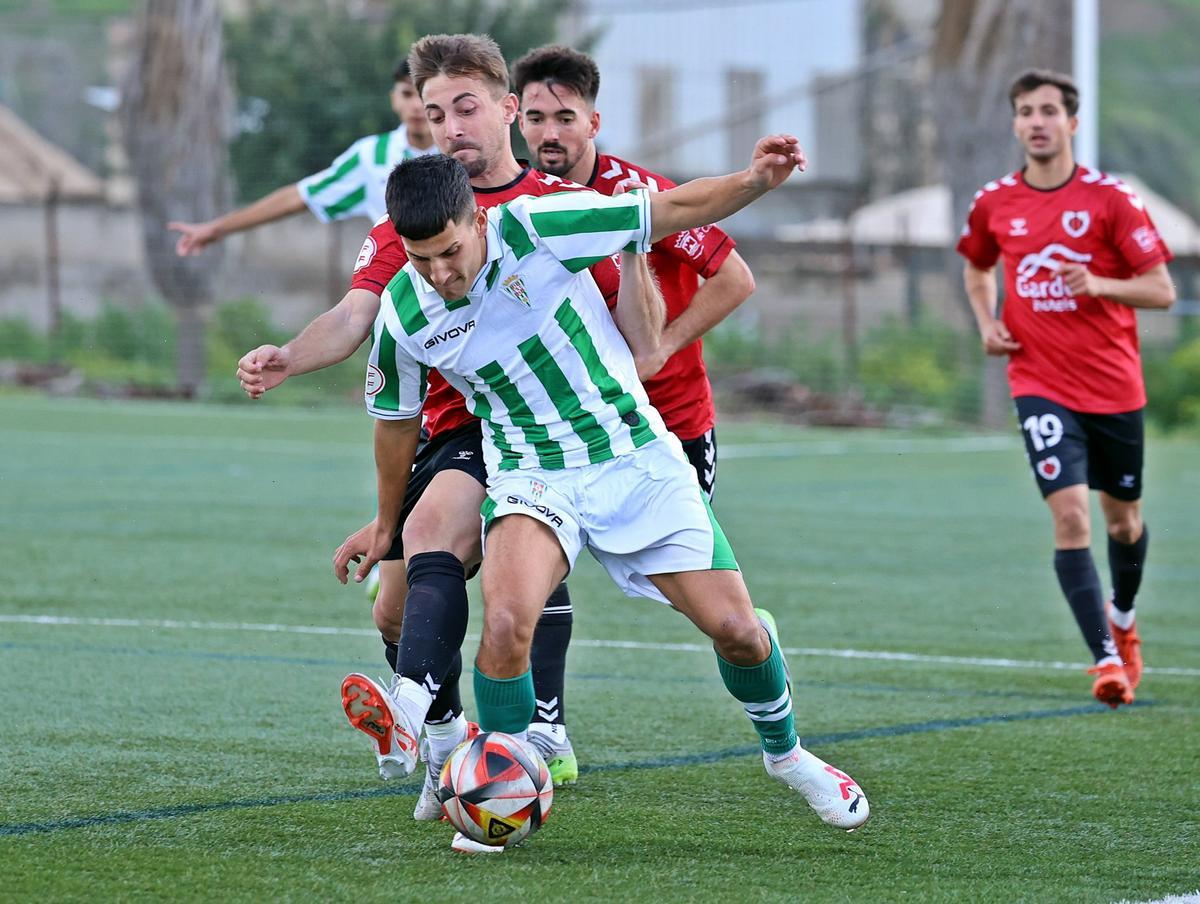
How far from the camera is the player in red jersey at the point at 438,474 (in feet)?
14.0

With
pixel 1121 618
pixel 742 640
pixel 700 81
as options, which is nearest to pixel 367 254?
pixel 742 640

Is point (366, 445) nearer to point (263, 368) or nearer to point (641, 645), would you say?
point (641, 645)

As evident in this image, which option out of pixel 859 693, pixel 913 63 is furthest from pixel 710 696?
pixel 913 63

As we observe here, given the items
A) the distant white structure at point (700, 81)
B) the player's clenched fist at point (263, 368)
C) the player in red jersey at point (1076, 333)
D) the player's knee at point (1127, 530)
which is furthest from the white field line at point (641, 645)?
the distant white structure at point (700, 81)

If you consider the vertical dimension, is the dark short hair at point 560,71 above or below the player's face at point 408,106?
above

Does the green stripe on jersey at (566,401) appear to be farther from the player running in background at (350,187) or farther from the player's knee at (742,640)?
the player running in background at (350,187)

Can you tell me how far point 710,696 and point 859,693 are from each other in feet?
1.59

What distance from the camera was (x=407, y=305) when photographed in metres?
4.35

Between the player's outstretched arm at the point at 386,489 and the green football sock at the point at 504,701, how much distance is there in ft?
1.65

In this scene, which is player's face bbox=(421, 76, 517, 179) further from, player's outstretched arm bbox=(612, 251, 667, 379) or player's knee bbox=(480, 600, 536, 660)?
player's knee bbox=(480, 600, 536, 660)

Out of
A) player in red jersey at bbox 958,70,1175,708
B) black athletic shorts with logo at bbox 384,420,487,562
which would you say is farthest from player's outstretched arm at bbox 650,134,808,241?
player in red jersey at bbox 958,70,1175,708

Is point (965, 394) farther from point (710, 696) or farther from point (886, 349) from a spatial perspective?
point (710, 696)

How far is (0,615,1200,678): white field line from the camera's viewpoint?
6715mm

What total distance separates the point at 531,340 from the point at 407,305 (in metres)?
0.29
